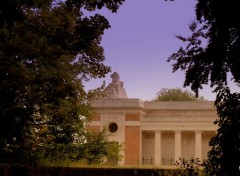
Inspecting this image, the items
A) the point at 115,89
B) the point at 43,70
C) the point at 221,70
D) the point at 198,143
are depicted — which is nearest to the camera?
the point at 221,70

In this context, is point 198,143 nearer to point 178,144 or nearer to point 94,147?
point 178,144

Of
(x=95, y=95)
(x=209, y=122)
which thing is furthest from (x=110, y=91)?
(x=95, y=95)

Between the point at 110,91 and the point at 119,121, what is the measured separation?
45.1 feet

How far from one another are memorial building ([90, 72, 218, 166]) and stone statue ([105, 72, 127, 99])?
11.5 m

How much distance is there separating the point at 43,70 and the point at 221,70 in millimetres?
7593

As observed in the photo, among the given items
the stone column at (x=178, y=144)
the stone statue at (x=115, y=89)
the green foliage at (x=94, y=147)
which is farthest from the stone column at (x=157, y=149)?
the green foliage at (x=94, y=147)

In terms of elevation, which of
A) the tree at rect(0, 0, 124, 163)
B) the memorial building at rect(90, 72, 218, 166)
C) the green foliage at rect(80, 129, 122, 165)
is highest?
the memorial building at rect(90, 72, 218, 166)

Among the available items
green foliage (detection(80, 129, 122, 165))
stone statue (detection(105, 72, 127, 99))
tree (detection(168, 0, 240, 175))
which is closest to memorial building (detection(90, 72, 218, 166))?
stone statue (detection(105, 72, 127, 99))

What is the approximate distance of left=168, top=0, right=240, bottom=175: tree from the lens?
629cm

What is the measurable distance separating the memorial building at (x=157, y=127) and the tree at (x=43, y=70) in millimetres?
30881

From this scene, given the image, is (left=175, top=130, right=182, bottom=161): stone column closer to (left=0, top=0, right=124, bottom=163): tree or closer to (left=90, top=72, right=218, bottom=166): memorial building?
(left=90, top=72, right=218, bottom=166): memorial building

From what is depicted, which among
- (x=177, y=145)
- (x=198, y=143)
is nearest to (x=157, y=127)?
(x=177, y=145)

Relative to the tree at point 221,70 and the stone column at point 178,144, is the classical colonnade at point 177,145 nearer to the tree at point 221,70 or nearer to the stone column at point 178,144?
the stone column at point 178,144

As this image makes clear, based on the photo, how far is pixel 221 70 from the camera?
7.22 meters
